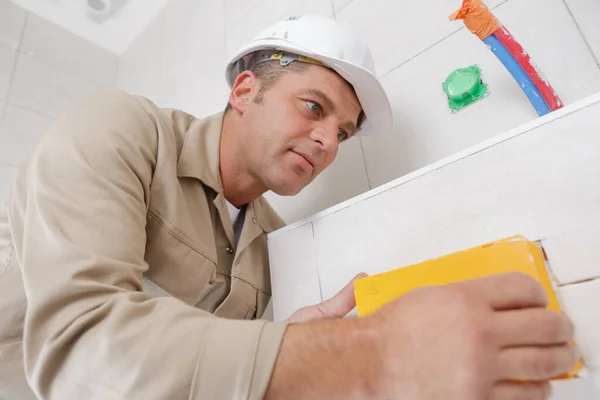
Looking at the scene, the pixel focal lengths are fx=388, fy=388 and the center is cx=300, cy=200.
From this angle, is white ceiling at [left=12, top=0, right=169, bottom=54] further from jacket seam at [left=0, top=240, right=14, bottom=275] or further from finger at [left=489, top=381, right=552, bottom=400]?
finger at [left=489, top=381, right=552, bottom=400]

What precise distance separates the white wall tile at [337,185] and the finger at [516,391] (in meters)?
0.58

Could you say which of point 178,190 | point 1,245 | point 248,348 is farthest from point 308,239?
point 1,245

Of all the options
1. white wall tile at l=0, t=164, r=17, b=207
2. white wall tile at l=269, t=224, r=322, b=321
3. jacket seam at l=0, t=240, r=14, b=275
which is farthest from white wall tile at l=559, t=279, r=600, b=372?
white wall tile at l=0, t=164, r=17, b=207

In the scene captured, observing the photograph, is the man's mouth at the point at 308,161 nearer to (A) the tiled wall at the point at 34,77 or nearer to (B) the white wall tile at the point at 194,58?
(B) the white wall tile at the point at 194,58

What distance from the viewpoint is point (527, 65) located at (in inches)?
23.2

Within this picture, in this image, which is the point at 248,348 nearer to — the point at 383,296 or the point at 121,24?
the point at 383,296

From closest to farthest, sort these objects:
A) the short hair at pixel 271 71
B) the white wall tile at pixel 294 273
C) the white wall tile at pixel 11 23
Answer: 1. the white wall tile at pixel 294 273
2. the short hair at pixel 271 71
3. the white wall tile at pixel 11 23

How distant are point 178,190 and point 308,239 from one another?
245 mm

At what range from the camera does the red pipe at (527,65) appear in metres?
0.59

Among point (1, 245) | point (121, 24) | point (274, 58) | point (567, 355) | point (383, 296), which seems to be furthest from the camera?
point (121, 24)

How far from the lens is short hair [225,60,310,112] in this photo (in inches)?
30.9

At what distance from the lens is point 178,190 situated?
26.8 inches

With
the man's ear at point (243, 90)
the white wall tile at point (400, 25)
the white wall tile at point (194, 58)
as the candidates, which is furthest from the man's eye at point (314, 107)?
the white wall tile at point (194, 58)

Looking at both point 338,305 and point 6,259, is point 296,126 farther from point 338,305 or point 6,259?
point 6,259
